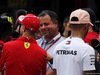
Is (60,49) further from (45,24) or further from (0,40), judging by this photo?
(45,24)

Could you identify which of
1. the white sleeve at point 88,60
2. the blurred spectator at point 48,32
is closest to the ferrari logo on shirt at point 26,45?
the white sleeve at point 88,60

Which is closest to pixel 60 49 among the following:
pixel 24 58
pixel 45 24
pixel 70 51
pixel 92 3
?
pixel 70 51

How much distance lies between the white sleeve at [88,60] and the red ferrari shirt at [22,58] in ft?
3.19

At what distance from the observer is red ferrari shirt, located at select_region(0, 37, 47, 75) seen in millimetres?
4617

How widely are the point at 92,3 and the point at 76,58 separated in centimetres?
1069

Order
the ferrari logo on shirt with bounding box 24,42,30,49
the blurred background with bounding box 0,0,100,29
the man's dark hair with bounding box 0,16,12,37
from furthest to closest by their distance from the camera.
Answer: the blurred background with bounding box 0,0,100,29, the man's dark hair with bounding box 0,16,12,37, the ferrari logo on shirt with bounding box 24,42,30,49

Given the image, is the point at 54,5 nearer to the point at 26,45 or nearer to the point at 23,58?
the point at 26,45

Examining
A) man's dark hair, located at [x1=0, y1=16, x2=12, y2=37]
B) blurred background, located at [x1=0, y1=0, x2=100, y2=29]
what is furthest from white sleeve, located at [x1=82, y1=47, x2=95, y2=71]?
blurred background, located at [x1=0, y1=0, x2=100, y2=29]

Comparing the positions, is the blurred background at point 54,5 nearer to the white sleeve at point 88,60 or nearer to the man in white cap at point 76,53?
the man in white cap at point 76,53

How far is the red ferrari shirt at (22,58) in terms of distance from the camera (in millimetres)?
4617

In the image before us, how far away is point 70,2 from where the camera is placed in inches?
596

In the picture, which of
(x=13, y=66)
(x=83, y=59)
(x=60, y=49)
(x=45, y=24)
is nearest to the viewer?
(x=83, y=59)

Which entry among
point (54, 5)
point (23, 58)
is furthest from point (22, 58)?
point (54, 5)

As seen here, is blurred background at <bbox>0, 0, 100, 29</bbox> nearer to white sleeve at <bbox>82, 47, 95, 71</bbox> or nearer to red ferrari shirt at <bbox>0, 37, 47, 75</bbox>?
red ferrari shirt at <bbox>0, 37, 47, 75</bbox>
